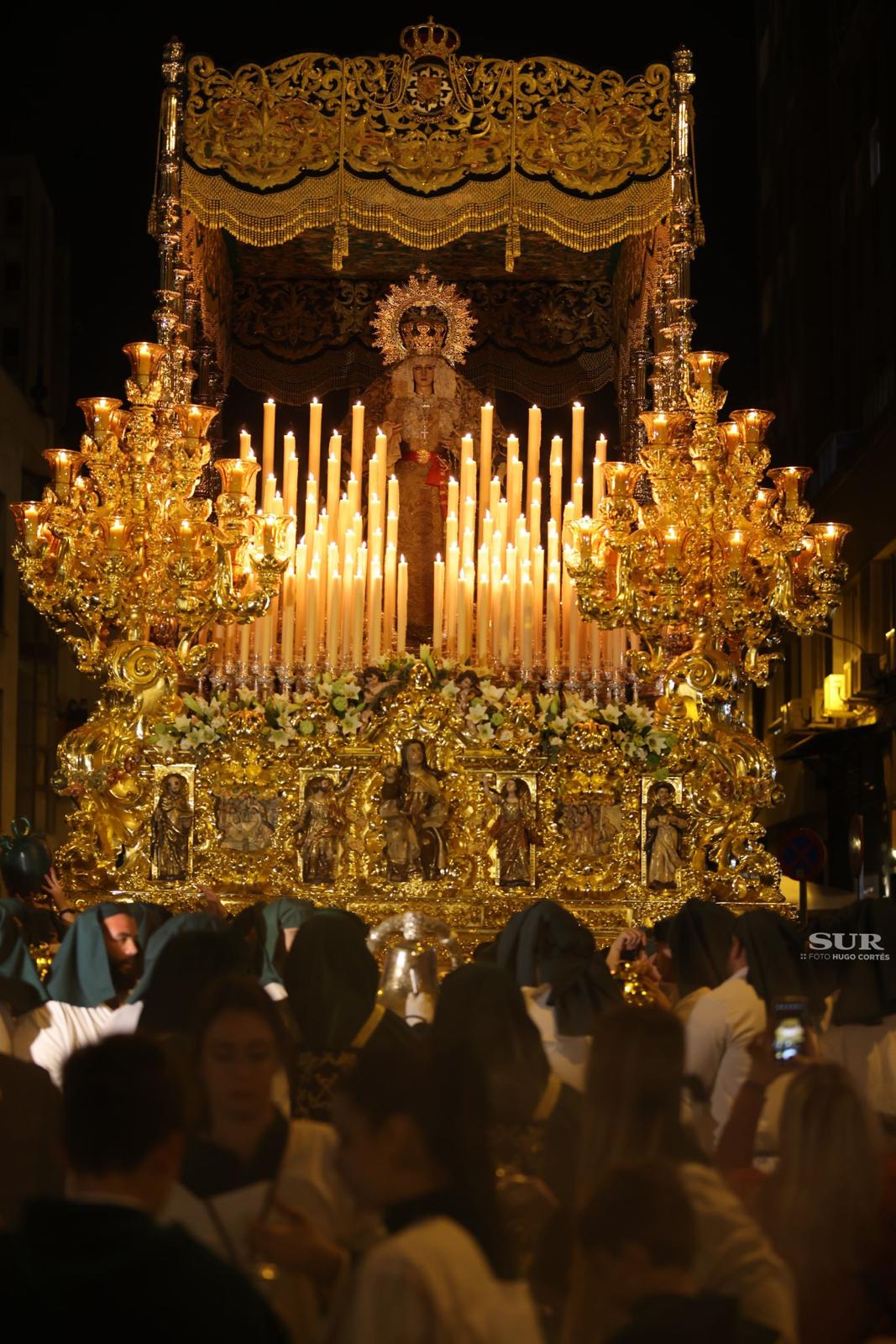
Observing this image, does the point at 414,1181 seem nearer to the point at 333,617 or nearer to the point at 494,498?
the point at 333,617

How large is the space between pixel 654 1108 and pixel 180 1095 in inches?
45.9

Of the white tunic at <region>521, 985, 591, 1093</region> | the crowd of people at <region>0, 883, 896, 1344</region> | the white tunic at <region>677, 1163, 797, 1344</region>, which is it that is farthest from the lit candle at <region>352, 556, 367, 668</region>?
the white tunic at <region>677, 1163, 797, 1344</region>

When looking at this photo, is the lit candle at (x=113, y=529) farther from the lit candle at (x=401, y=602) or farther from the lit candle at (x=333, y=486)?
the lit candle at (x=401, y=602)

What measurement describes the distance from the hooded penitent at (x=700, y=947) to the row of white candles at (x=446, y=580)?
518 centimetres

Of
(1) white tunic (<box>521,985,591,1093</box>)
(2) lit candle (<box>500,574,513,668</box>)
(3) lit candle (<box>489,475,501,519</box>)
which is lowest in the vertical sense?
(1) white tunic (<box>521,985,591,1093</box>)

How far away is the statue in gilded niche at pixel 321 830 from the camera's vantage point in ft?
39.6

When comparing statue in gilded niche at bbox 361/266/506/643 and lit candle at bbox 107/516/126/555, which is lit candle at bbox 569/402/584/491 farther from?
lit candle at bbox 107/516/126/555

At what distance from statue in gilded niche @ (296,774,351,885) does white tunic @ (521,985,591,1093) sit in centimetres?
473

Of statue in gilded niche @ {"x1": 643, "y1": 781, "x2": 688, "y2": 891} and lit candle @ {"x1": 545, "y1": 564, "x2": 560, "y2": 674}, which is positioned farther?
lit candle @ {"x1": 545, "y1": 564, "x2": 560, "y2": 674}

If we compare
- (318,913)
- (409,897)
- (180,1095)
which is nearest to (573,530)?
(409,897)

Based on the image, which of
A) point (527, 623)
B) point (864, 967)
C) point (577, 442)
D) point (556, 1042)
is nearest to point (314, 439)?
point (577, 442)

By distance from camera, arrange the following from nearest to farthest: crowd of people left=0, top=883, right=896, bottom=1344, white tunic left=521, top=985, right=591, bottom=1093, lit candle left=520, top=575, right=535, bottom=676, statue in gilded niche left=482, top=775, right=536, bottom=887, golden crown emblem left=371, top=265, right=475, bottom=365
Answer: crowd of people left=0, top=883, right=896, bottom=1344
white tunic left=521, top=985, right=591, bottom=1093
statue in gilded niche left=482, top=775, right=536, bottom=887
lit candle left=520, top=575, right=535, bottom=676
golden crown emblem left=371, top=265, right=475, bottom=365

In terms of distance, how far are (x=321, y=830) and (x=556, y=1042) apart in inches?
221

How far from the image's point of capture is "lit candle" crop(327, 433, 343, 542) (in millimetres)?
13156
